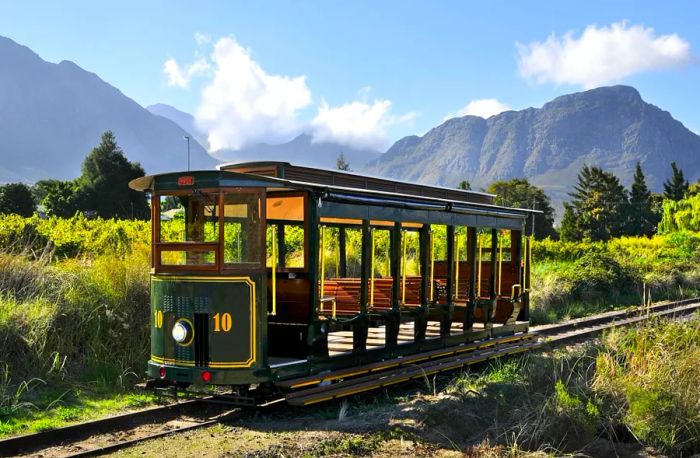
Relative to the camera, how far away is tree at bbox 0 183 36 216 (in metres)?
45.0

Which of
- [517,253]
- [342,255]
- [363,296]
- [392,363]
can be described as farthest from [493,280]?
[363,296]

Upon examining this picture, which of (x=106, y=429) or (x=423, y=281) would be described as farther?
(x=423, y=281)

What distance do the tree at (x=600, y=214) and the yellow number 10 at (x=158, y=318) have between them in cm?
6646

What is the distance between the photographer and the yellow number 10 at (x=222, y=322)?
25.6ft

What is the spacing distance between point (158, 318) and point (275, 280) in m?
1.47

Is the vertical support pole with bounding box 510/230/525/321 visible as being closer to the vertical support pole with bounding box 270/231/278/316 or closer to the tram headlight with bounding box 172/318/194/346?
the vertical support pole with bounding box 270/231/278/316

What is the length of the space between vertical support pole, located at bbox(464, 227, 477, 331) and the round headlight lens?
17.4 ft

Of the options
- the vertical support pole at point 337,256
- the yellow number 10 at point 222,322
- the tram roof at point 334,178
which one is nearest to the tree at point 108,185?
the vertical support pole at point 337,256

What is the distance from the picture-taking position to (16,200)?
46062 millimetres

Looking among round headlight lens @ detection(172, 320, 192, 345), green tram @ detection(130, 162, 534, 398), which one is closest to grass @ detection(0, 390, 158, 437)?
green tram @ detection(130, 162, 534, 398)

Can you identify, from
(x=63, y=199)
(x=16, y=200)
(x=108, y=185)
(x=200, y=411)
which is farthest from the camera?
(x=108, y=185)

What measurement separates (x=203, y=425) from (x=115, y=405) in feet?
4.70

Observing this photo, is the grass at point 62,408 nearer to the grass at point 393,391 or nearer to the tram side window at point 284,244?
the grass at point 393,391

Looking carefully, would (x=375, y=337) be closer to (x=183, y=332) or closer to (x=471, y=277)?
(x=471, y=277)
